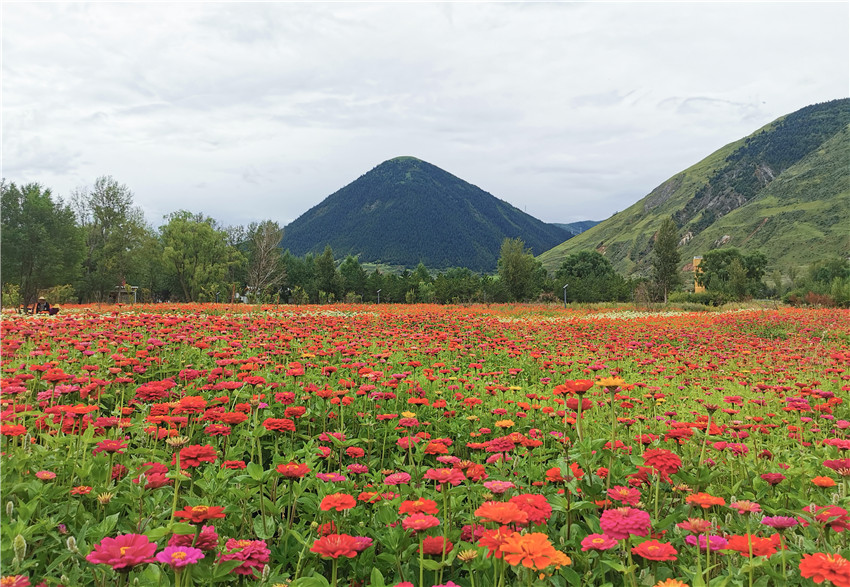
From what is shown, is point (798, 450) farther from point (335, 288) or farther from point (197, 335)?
point (335, 288)

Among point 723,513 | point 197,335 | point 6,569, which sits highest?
point 197,335

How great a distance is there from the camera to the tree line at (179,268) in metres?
31.1

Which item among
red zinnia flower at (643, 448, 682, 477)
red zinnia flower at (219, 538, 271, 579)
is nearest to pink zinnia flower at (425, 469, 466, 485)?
red zinnia flower at (219, 538, 271, 579)

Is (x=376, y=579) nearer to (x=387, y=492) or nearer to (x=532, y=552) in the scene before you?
(x=532, y=552)

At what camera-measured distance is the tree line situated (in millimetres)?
31062

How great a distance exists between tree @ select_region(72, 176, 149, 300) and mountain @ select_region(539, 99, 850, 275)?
111089mm

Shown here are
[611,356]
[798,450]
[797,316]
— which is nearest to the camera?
[798,450]

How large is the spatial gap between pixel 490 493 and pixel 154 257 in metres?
53.5

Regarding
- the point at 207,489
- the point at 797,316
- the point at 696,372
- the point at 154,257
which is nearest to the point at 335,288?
the point at 154,257

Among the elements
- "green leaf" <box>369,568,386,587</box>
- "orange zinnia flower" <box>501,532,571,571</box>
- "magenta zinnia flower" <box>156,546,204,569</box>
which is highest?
"orange zinnia flower" <box>501,532,571,571</box>

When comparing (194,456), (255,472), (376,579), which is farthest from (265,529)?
(376,579)

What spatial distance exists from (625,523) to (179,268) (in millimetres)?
52601

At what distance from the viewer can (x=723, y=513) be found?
283 cm

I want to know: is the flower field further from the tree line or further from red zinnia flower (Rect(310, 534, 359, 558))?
the tree line
